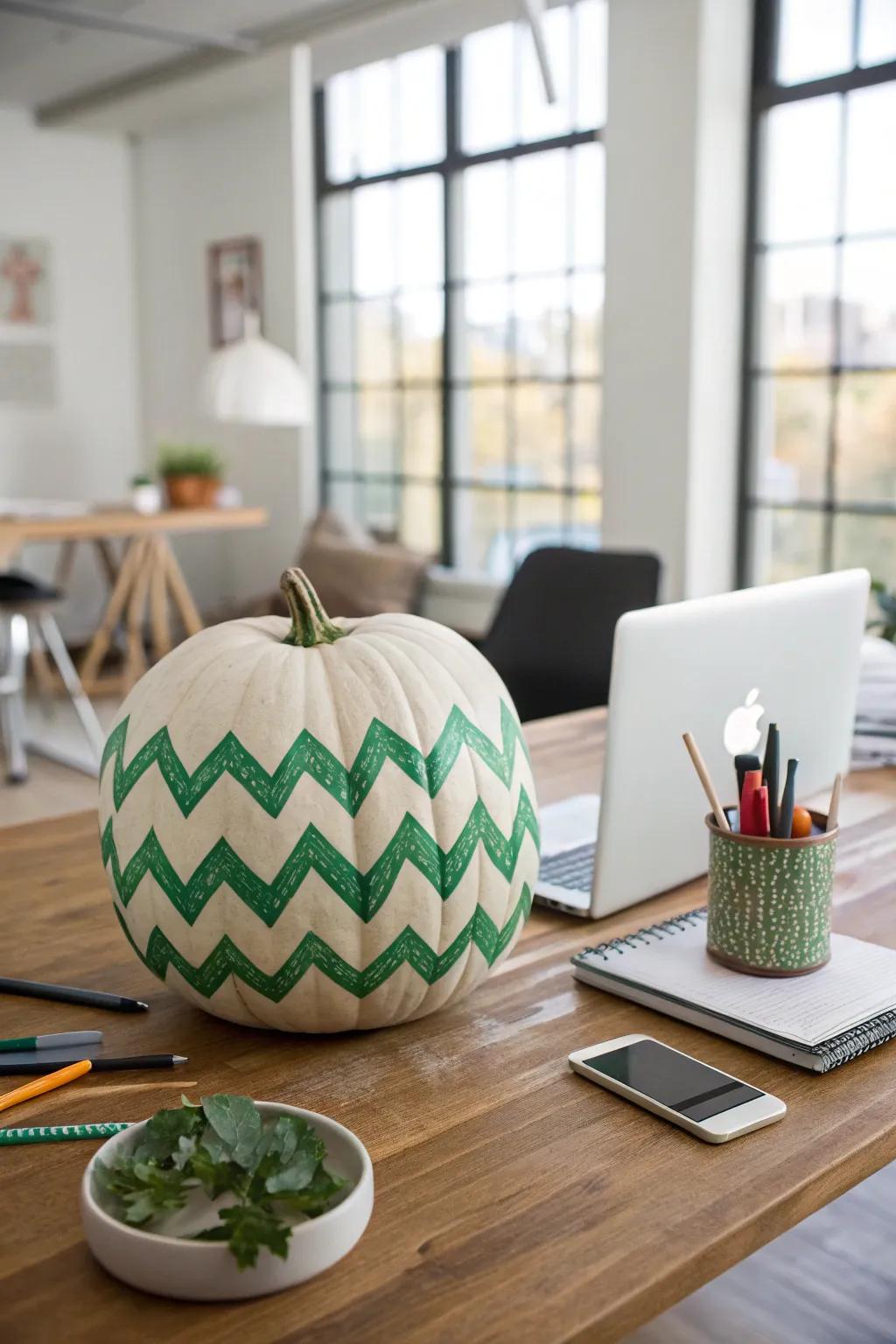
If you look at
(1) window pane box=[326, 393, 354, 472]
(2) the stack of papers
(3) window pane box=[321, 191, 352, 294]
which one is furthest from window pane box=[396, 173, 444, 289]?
(2) the stack of papers

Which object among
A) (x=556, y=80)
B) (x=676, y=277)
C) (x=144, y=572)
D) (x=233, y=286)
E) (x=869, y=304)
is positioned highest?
(x=556, y=80)

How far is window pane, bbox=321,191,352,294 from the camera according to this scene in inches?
246

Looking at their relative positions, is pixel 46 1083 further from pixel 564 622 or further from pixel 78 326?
pixel 78 326

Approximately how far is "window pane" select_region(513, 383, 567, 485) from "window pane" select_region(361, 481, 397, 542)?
803 millimetres

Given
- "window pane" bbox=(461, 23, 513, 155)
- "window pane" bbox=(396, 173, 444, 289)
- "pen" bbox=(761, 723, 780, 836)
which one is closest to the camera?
"pen" bbox=(761, 723, 780, 836)

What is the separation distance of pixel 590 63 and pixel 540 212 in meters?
0.57

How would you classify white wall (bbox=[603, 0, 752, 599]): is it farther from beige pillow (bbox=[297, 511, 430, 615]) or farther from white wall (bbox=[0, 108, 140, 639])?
white wall (bbox=[0, 108, 140, 639])

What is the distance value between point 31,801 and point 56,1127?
3.93m

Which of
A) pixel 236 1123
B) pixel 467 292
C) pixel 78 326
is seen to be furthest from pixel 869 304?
pixel 78 326

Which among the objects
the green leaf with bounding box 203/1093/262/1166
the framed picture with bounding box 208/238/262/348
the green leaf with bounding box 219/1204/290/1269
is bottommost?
the green leaf with bounding box 219/1204/290/1269

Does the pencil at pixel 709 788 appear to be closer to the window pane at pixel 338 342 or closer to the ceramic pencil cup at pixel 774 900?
the ceramic pencil cup at pixel 774 900

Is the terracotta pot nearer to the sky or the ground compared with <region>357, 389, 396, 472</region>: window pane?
nearer to the ground

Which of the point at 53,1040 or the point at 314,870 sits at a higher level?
the point at 314,870

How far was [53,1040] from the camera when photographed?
3.04ft
